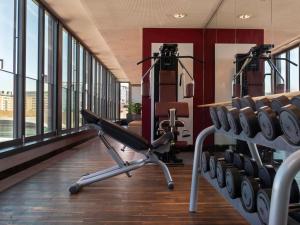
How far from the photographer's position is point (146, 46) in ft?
21.3

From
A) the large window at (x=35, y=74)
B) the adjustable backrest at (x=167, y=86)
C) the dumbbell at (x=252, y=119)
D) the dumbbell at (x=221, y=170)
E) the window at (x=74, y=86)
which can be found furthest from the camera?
the window at (x=74, y=86)

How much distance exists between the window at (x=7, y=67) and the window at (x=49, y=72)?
1.39m

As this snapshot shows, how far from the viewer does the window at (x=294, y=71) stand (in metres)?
2.86

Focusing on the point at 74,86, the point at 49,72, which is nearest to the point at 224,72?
the point at 49,72

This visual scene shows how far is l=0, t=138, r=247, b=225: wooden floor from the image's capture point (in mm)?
2277

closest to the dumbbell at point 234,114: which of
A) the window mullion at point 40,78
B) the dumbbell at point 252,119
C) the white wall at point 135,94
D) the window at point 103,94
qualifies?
the dumbbell at point 252,119

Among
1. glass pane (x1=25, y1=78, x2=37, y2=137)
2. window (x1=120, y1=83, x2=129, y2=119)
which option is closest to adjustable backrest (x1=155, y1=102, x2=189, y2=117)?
glass pane (x1=25, y1=78, x2=37, y2=137)

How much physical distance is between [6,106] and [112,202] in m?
2.07

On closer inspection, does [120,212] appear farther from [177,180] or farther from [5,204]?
[177,180]

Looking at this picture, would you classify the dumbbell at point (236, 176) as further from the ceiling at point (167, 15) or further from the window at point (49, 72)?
the window at point (49, 72)

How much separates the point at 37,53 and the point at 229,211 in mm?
3940

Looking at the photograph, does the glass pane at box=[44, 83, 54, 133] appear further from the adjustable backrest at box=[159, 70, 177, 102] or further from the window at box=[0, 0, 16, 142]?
the adjustable backrest at box=[159, 70, 177, 102]

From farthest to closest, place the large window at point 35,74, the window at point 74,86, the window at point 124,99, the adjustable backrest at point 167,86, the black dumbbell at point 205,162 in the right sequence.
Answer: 1. the window at point 124,99
2. the window at point 74,86
3. the adjustable backrest at point 167,86
4. the large window at point 35,74
5. the black dumbbell at point 205,162

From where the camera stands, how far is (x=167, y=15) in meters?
5.64
